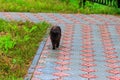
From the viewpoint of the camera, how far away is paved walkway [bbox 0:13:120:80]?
272 inches

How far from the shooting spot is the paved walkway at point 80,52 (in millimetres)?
6902

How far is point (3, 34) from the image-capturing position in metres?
9.60

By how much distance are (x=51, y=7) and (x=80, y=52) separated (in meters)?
5.78

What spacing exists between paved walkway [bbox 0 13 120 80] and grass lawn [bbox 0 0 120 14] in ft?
3.28

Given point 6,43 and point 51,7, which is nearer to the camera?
point 6,43

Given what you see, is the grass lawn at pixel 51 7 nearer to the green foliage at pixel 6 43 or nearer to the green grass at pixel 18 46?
the green grass at pixel 18 46

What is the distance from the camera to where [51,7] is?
1402 centimetres

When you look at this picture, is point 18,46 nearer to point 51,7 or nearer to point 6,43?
point 6,43

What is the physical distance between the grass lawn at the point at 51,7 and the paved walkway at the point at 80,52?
1.00 meters

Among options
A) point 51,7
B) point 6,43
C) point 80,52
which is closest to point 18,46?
point 6,43

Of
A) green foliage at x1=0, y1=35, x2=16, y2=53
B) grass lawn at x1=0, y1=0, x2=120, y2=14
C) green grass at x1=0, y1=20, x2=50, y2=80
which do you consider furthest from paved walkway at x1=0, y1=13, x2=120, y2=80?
grass lawn at x1=0, y1=0, x2=120, y2=14

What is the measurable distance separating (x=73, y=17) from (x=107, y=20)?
1075mm

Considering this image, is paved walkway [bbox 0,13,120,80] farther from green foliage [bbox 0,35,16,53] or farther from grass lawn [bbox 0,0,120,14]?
grass lawn [bbox 0,0,120,14]

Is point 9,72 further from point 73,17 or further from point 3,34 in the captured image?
point 73,17
